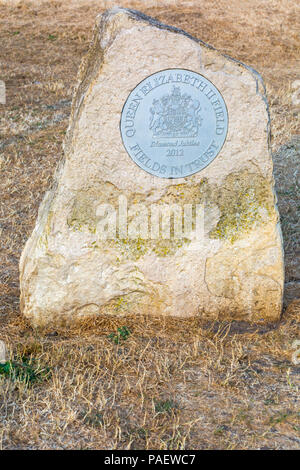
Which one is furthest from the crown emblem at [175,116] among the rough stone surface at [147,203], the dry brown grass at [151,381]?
the dry brown grass at [151,381]

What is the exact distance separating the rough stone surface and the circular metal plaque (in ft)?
0.17

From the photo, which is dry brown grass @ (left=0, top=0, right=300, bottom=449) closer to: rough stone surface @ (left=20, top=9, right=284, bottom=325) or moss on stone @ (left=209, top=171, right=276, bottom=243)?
rough stone surface @ (left=20, top=9, right=284, bottom=325)

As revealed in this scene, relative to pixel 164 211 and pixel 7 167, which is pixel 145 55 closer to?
pixel 164 211

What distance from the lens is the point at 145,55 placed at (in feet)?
12.1

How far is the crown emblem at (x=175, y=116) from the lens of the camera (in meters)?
3.81

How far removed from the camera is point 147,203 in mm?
3914

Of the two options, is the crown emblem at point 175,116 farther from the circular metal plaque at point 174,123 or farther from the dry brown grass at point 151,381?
the dry brown grass at point 151,381

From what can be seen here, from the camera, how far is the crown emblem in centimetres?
381

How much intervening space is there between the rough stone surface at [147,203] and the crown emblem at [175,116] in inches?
7.6

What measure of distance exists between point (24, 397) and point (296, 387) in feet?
5.23

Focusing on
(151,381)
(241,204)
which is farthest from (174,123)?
(151,381)

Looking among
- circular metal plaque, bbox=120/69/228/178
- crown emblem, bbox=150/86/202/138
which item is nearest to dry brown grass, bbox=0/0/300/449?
circular metal plaque, bbox=120/69/228/178
